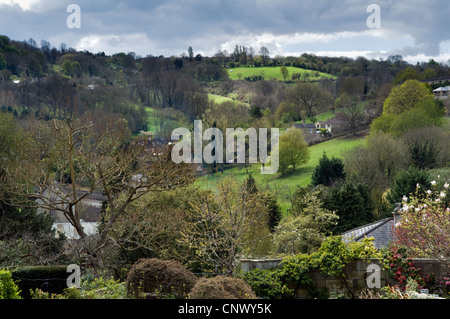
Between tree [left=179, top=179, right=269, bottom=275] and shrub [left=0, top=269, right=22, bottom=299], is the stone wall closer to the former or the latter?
tree [left=179, top=179, right=269, bottom=275]

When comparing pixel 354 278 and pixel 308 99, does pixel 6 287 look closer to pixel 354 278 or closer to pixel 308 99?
pixel 354 278

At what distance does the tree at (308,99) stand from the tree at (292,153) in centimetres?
2910

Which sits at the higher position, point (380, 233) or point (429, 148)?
point (429, 148)

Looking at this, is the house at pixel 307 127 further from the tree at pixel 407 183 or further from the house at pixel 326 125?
the tree at pixel 407 183

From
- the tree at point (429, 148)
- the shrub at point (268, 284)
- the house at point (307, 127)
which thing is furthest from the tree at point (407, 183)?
the house at point (307, 127)

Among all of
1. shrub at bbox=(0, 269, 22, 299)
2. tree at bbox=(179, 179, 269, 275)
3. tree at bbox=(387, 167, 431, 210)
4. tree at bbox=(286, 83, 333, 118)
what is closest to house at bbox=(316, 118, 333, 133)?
tree at bbox=(286, 83, 333, 118)

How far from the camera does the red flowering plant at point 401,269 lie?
9.18 m

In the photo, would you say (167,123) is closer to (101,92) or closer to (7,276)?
(101,92)

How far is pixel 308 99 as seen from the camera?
8725 centimetres

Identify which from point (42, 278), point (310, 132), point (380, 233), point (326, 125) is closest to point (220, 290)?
point (42, 278)

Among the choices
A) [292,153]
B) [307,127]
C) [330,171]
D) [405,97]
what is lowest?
[330,171]

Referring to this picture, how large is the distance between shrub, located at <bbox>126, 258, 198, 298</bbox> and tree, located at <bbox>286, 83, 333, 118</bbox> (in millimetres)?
79104

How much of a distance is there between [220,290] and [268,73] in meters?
119
